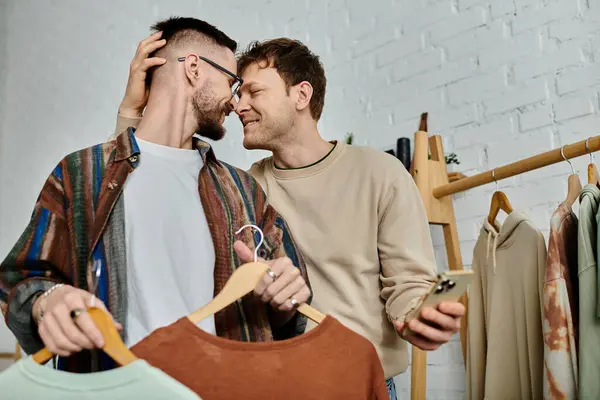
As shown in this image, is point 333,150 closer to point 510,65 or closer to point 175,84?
point 175,84

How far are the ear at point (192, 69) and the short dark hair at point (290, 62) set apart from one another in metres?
0.48

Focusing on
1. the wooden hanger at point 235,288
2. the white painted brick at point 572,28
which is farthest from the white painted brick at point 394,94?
the wooden hanger at point 235,288

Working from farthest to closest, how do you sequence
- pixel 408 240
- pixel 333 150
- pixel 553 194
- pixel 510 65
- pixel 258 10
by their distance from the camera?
pixel 258 10 → pixel 510 65 → pixel 553 194 → pixel 333 150 → pixel 408 240

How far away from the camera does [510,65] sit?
2.23 m

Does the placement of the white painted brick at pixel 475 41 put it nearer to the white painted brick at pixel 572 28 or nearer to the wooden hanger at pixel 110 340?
the white painted brick at pixel 572 28

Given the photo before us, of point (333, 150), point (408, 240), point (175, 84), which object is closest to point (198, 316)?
point (175, 84)

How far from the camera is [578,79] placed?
2037 millimetres

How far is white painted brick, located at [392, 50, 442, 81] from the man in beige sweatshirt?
3.57 ft

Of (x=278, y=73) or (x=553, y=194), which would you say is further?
(x=553, y=194)

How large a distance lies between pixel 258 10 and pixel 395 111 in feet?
2.70

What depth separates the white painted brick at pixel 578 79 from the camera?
2.00m

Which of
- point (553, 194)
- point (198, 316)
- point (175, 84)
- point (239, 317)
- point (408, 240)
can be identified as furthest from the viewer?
point (553, 194)

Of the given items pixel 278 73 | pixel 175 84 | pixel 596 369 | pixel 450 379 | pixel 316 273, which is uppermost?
pixel 278 73

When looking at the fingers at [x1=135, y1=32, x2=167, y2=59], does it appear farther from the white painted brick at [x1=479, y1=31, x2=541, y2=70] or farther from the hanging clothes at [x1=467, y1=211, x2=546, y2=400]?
the white painted brick at [x1=479, y1=31, x2=541, y2=70]
